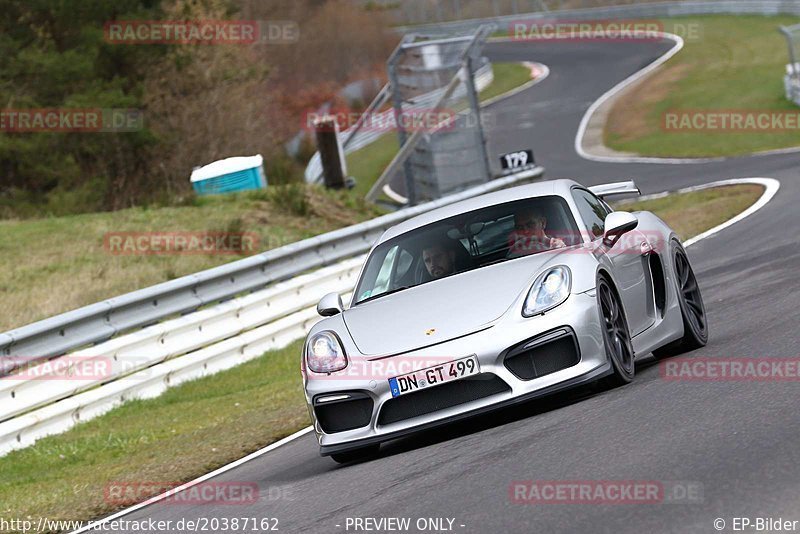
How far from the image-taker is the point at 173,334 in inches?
509

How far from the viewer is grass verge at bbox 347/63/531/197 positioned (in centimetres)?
3941

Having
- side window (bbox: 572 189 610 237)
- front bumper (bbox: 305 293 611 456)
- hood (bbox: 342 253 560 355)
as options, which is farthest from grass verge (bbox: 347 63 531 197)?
front bumper (bbox: 305 293 611 456)

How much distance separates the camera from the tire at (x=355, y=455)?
24.9ft

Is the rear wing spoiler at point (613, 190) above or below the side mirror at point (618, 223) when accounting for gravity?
below

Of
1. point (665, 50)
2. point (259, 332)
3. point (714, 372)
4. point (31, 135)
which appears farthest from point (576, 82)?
point (714, 372)

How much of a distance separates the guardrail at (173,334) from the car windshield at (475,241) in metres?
3.77

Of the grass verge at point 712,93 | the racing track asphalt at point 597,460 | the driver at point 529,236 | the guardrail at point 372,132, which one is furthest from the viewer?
the grass verge at point 712,93

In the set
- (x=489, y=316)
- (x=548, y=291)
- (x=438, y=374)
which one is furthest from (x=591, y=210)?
(x=438, y=374)

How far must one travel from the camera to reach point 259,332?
1410cm

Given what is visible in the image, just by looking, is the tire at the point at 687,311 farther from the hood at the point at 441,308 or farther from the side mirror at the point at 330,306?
the side mirror at the point at 330,306

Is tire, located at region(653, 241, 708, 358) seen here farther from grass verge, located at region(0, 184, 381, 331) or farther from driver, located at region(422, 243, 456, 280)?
grass verge, located at region(0, 184, 381, 331)

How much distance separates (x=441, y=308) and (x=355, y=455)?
970 millimetres

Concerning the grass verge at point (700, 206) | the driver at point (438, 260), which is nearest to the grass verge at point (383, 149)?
the grass verge at point (700, 206)

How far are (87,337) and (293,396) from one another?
2053 millimetres
